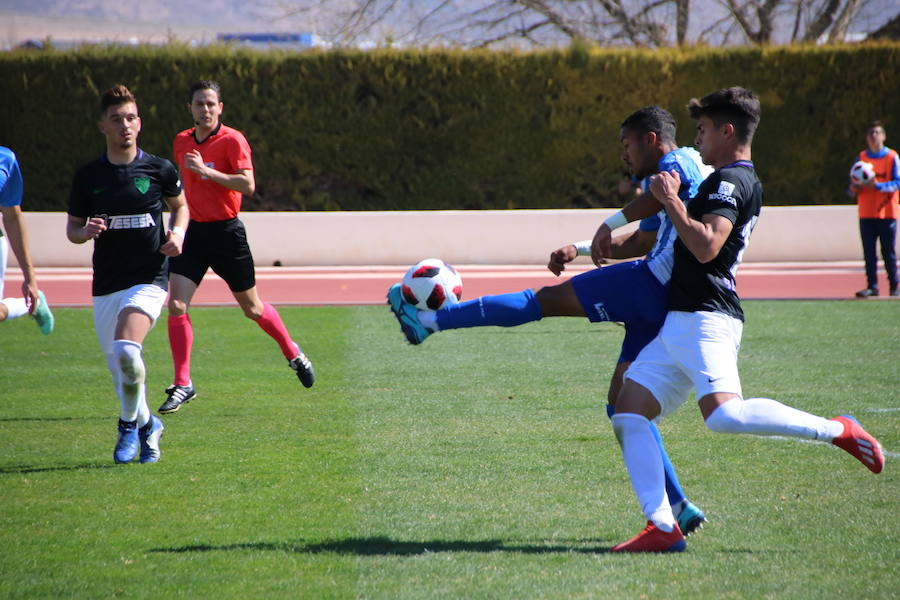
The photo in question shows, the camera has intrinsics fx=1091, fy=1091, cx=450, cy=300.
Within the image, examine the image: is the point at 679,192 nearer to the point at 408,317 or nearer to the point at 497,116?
the point at 408,317

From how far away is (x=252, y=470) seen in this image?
19.6ft

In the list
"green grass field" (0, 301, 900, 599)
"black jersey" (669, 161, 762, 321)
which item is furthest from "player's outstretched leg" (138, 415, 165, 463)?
"black jersey" (669, 161, 762, 321)

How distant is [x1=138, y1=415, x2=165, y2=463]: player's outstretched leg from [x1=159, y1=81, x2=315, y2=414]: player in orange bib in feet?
4.81

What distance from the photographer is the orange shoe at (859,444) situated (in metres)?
4.51

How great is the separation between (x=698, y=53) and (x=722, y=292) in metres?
18.4

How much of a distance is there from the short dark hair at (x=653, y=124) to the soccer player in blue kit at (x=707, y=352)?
0.34 metres

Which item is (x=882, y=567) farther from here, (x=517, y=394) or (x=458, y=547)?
(x=517, y=394)

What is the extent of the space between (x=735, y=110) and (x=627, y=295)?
2.97 feet

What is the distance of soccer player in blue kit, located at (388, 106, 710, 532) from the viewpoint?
473 cm

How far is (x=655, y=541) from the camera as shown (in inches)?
177

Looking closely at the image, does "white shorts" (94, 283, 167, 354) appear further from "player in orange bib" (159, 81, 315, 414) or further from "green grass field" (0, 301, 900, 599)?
"player in orange bib" (159, 81, 315, 414)

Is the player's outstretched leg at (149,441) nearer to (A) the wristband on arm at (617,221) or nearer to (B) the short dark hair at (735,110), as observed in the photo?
(A) the wristband on arm at (617,221)

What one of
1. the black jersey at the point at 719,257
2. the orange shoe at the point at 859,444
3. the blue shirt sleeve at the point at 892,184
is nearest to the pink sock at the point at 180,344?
the black jersey at the point at 719,257

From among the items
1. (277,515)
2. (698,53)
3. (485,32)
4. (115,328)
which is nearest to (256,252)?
(698,53)
